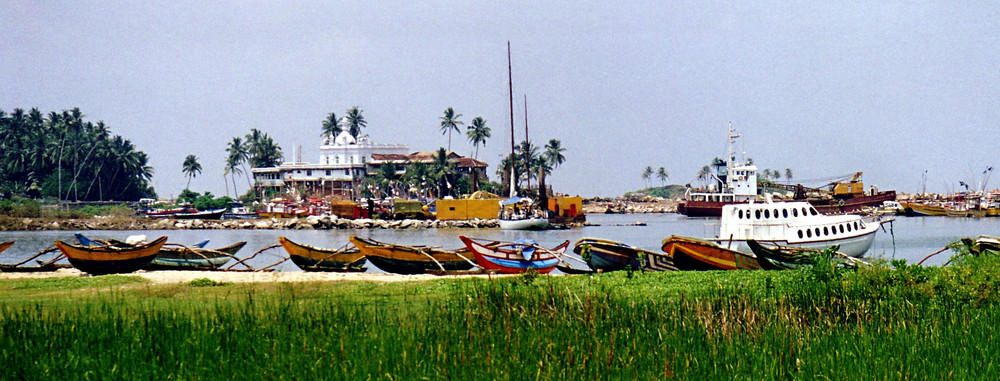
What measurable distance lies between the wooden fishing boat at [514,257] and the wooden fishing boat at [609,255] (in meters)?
0.78

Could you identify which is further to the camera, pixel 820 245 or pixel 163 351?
pixel 820 245

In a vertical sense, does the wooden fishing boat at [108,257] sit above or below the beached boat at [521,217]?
below

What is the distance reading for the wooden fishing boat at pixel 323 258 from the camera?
80.1 ft

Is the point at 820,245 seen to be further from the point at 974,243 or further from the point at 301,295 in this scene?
the point at 301,295

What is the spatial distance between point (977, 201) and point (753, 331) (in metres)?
101

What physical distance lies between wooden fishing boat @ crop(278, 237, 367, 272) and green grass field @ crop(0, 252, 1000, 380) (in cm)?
1232

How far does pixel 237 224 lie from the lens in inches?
2972

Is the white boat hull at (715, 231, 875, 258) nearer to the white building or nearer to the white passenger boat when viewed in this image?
the white passenger boat

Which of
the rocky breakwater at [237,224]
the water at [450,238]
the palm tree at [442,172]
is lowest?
the water at [450,238]

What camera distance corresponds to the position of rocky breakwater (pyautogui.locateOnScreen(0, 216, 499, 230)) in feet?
227

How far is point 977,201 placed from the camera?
322 ft

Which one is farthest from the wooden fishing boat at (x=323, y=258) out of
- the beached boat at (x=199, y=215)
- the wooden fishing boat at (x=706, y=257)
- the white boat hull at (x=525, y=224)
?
the beached boat at (x=199, y=215)

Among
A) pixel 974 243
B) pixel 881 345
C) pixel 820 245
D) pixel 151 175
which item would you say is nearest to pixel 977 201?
pixel 820 245

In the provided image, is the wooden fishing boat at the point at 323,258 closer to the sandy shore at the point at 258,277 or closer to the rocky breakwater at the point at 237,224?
the sandy shore at the point at 258,277
